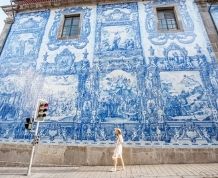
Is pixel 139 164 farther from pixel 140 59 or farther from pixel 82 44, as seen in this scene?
pixel 82 44

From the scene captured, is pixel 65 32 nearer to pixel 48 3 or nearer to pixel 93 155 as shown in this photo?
pixel 48 3

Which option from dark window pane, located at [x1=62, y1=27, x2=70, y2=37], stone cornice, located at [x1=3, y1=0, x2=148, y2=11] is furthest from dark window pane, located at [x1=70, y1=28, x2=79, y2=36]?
stone cornice, located at [x1=3, y1=0, x2=148, y2=11]

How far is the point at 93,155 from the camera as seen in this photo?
7199mm

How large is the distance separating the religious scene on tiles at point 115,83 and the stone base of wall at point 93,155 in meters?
0.31

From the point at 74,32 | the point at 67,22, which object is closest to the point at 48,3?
the point at 67,22

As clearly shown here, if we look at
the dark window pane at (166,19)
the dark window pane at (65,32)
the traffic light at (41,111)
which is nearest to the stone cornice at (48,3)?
the dark window pane at (65,32)

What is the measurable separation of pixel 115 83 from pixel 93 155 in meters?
2.81

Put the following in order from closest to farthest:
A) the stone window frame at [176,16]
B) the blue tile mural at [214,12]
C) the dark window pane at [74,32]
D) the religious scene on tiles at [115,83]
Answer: the religious scene on tiles at [115,83], the stone window frame at [176,16], the blue tile mural at [214,12], the dark window pane at [74,32]

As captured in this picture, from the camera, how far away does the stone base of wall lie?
22.4 ft

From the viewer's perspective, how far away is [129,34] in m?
9.46

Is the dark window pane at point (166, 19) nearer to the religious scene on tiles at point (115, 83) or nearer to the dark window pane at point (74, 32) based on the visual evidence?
the religious scene on tiles at point (115, 83)

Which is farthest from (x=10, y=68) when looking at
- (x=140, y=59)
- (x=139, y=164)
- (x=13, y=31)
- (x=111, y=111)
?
(x=139, y=164)

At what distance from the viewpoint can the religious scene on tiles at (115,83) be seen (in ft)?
24.4

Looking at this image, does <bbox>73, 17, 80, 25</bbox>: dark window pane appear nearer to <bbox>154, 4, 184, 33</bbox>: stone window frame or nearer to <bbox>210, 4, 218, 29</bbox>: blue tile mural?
<bbox>154, 4, 184, 33</bbox>: stone window frame
